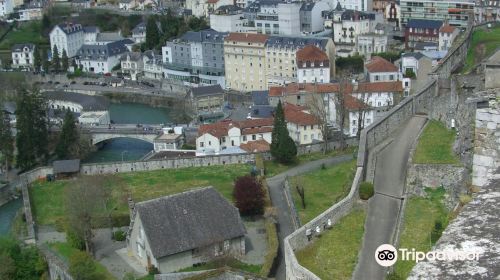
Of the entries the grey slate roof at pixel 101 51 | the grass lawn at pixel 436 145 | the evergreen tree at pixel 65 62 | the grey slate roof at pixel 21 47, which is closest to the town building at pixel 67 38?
the grey slate roof at pixel 21 47

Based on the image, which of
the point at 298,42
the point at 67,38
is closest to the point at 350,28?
the point at 298,42

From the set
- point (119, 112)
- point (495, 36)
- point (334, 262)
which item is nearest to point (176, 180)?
point (495, 36)

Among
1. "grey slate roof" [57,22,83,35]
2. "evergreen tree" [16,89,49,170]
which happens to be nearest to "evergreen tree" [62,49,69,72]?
"grey slate roof" [57,22,83,35]

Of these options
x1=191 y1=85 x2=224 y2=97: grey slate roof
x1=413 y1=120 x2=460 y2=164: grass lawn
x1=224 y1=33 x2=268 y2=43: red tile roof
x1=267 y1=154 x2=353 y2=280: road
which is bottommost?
x1=267 y1=154 x2=353 y2=280: road

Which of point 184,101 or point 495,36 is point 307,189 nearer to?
point 495,36

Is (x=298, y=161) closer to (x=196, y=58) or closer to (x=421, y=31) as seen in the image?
(x=421, y=31)

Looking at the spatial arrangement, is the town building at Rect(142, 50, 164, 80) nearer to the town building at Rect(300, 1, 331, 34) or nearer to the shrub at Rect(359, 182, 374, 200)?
the town building at Rect(300, 1, 331, 34)

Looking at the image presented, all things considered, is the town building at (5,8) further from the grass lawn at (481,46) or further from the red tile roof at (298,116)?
the grass lawn at (481,46)
